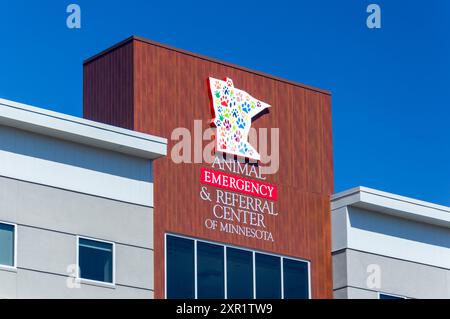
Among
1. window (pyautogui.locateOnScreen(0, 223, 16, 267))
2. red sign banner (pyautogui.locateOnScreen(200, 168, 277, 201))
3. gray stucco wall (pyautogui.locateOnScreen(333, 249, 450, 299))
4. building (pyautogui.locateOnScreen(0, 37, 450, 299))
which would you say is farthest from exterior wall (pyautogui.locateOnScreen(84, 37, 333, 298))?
window (pyautogui.locateOnScreen(0, 223, 16, 267))

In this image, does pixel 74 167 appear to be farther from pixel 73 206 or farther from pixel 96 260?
pixel 96 260

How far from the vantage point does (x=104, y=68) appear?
39531 mm

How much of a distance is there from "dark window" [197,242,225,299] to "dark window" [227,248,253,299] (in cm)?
27

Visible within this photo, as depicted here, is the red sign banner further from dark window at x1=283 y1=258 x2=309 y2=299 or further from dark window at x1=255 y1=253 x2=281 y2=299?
dark window at x1=283 y1=258 x2=309 y2=299

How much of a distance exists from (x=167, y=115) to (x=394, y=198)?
7771mm

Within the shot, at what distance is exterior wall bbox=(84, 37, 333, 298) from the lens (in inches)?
1499

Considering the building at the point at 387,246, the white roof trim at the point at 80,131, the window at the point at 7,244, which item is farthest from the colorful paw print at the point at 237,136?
the window at the point at 7,244

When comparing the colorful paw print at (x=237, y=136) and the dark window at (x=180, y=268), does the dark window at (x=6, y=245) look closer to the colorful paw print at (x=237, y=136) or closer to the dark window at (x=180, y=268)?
the dark window at (x=180, y=268)

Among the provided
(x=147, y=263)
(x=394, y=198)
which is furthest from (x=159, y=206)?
(x=394, y=198)

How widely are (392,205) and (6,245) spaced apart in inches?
502

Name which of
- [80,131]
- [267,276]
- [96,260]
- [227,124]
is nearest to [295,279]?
[267,276]

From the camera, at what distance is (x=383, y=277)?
41344mm
